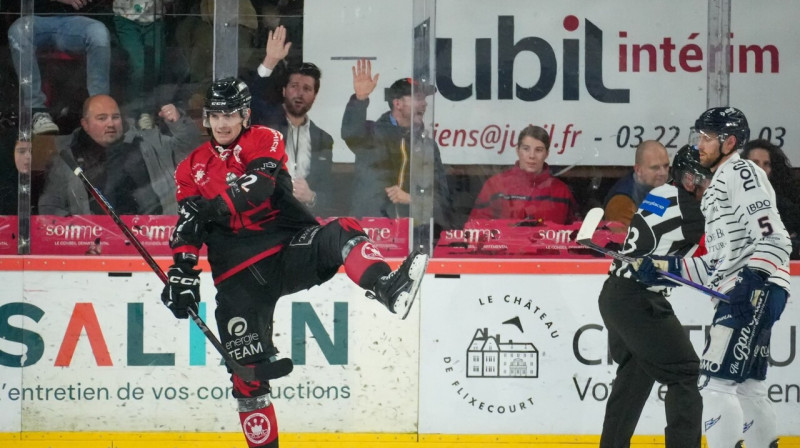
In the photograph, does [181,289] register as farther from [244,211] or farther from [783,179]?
[783,179]

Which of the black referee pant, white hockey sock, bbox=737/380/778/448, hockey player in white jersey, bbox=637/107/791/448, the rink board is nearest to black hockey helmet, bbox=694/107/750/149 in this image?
hockey player in white jersey, bbox=637/107/791/448

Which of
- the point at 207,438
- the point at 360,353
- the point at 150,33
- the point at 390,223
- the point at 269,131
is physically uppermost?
the point at 150,33

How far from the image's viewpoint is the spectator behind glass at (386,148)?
192 inches

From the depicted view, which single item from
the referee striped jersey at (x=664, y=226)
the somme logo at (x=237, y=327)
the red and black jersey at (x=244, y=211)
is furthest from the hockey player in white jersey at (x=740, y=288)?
the somme logo at (x=237, y=327)

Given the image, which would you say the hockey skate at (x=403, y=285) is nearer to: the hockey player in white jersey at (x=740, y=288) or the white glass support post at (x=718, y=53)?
the hockey player in white jersey at (x=740, y=288)

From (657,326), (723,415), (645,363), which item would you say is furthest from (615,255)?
(723,415)

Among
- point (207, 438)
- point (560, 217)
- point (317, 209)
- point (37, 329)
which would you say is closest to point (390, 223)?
point (317, 209)

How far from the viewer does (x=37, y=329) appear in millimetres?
4723

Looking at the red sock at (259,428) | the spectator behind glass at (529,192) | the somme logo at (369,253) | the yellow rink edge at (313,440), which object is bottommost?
the yellow rink edge at (313,440)

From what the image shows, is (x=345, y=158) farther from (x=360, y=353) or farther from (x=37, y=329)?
(x=37, y=329)

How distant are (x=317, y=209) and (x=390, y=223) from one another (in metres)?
0.33

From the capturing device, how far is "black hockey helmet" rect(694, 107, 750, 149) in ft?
13.0

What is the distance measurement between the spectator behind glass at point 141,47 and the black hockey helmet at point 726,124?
2332mm

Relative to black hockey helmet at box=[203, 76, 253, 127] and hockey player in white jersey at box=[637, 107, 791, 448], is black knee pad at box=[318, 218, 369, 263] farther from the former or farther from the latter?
hockey player in white jersey at box=[637, 107, 791, 448]
